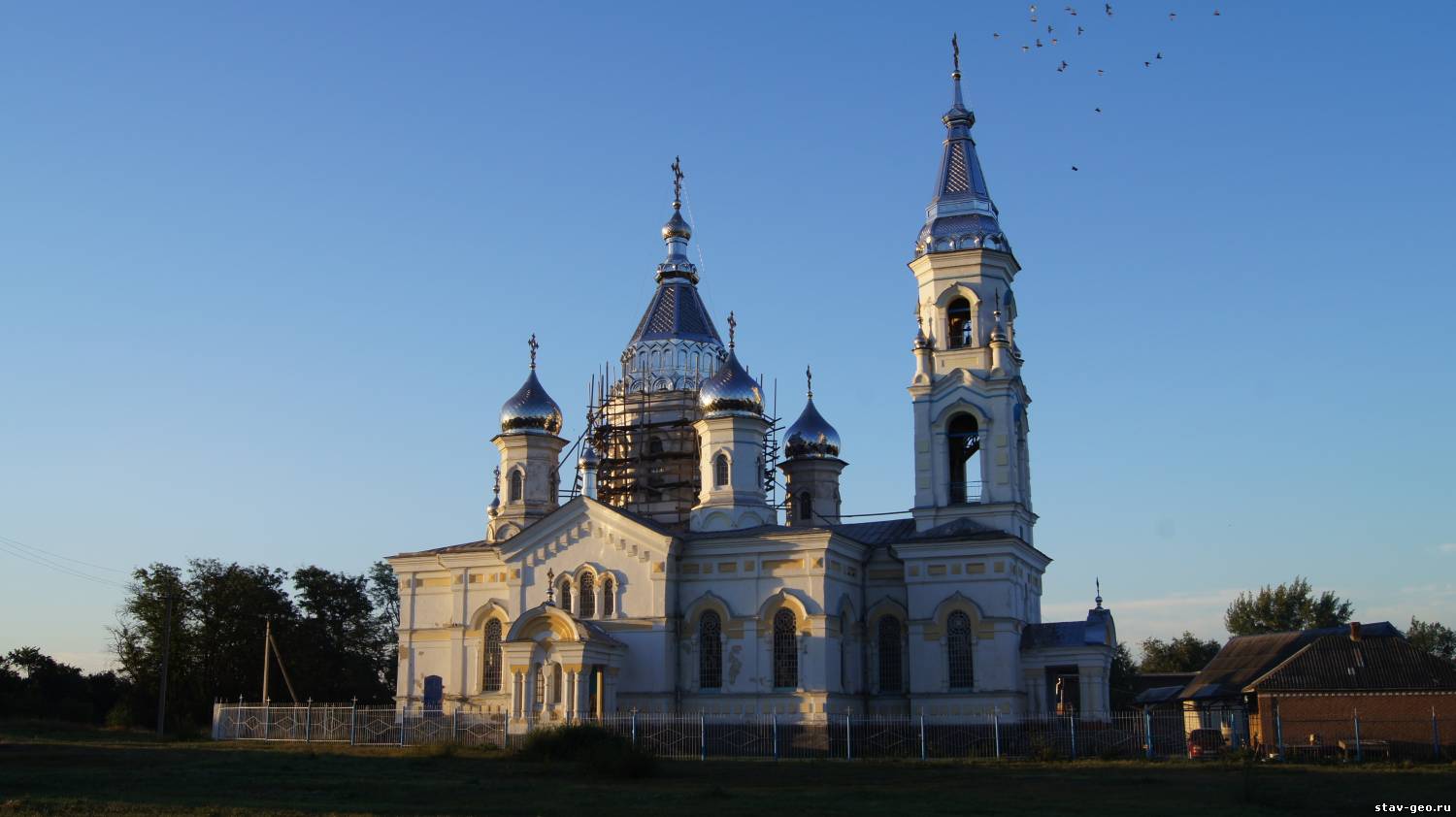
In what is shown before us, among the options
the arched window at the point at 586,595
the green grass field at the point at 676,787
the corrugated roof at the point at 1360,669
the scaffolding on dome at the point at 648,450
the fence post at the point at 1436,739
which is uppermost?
the scaffolding on dome at the point at 648,450

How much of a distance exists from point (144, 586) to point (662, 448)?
22.2 m

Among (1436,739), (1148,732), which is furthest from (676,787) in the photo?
(1436,739)

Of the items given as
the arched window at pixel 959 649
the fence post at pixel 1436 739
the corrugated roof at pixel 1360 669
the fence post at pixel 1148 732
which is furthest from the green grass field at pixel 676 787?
the arched window at pixel 959 649

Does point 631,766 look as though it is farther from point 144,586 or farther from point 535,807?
point 144,586

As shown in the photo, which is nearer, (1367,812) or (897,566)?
(1367,812)

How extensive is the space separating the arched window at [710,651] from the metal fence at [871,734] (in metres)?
1.20

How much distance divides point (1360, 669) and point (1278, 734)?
3132 millimetres

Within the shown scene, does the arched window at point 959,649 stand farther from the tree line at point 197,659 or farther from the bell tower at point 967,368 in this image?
the tree line at point 197,659

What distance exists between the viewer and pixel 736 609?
35.8 m

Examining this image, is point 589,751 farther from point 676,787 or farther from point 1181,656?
point 1181,656

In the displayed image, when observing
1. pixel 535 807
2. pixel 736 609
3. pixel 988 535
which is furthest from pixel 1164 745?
pixel 535 807

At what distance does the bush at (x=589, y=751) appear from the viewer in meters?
23.8

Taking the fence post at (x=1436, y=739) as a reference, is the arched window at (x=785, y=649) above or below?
above

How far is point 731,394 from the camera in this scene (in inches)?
1560
